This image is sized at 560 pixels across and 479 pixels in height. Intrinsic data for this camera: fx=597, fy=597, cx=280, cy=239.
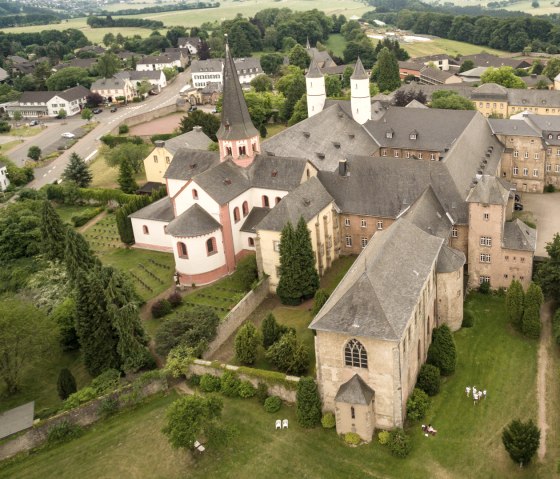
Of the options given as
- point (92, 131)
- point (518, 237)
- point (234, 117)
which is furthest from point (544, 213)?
point (92, 131)

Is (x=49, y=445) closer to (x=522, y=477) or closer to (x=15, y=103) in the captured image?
(x=522, y=477)

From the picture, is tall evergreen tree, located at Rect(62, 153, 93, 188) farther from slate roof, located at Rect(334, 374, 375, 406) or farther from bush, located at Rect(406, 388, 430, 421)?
bush, located at Rect(406, 388, 430, 421)

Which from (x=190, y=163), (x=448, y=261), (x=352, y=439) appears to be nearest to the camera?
(x=352, y=439)

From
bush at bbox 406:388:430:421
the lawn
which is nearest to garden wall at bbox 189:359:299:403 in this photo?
bush at bbox 406:388:430:421

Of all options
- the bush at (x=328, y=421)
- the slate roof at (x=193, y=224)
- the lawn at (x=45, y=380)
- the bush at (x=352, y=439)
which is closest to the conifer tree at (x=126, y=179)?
the slate roof at (x=193, y=224)

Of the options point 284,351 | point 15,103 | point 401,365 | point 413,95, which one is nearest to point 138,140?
point 413,95

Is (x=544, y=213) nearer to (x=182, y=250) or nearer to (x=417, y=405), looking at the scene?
(x=417, y=405)

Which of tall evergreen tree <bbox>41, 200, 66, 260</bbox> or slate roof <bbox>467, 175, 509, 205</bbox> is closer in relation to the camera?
slate roof <bbox>467, 175, 509, 205</bbox>

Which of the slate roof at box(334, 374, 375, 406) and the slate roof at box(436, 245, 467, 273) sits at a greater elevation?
the slate roof at box(436, 245, 467, 273)
